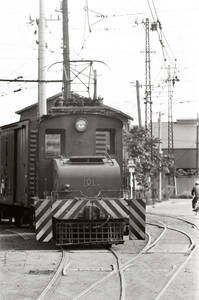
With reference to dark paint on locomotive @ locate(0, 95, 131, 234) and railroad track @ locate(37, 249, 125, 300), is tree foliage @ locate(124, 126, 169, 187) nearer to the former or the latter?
dark paint on locomotive @ locate(0, 95, 131, 234)

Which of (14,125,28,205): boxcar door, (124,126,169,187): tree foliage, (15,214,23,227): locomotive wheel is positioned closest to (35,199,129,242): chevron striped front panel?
(14,125,28,205): boxcar door

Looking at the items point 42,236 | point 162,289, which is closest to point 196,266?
point 162,289

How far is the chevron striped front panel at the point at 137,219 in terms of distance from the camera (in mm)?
15219

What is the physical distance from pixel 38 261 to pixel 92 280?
2591 millimetres

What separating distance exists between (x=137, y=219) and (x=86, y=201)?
4.70 feet

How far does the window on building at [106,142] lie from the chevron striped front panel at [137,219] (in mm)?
1537

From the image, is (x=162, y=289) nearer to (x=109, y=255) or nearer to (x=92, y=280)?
(x=92, y=280)

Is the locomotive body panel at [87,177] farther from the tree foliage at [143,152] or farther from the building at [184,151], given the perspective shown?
the building at [184,151]

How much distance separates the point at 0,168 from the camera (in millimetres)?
20781

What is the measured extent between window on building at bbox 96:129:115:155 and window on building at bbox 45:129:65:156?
2.84 feet

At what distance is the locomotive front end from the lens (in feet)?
47.5

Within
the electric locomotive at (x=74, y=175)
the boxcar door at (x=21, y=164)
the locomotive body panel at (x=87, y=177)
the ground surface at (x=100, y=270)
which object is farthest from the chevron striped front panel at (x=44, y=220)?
the boxcar door at (x=21, y=164)

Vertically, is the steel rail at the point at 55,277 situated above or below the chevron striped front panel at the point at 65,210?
below

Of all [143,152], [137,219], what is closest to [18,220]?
[137,219]
